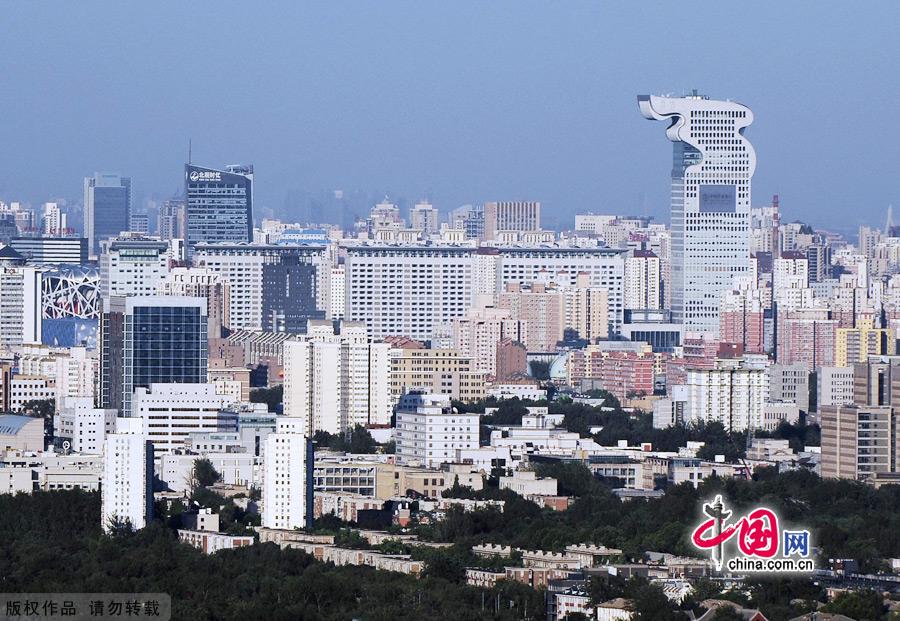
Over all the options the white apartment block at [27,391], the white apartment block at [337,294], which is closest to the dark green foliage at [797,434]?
the white apartment block at [27,391]

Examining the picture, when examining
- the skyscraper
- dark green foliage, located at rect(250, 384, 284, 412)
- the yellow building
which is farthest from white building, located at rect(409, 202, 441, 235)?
dark green foliage, located at rect(250, 384, 284, 412)

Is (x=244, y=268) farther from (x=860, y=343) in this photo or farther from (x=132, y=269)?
(x=860, y=343)

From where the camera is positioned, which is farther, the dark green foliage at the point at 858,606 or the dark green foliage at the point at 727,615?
the dark green foliage at the point at 858,606

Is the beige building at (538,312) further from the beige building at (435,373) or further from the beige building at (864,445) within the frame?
the beige building at (864,445)

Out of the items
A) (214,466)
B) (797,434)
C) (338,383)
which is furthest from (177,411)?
(797,434)

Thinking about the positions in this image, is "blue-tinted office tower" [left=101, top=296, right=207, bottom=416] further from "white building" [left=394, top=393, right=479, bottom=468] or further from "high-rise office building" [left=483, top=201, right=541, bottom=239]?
"high-rise office building" [left=483, top=201, right=541, bottom=239]

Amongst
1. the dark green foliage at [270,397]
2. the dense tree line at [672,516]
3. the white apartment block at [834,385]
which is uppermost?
the white apartment block at [834,385]

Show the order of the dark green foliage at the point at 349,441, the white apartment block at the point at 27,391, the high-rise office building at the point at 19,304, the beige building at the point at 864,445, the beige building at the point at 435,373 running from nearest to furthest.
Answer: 1. the beige building at the point at 864,445
2. the dark green foliage at the point at 349,441
3. the white apartment block at the point at 27,391
4. the beige building at the point at 435,373
5. the high-rise office building at the point at 19,304
